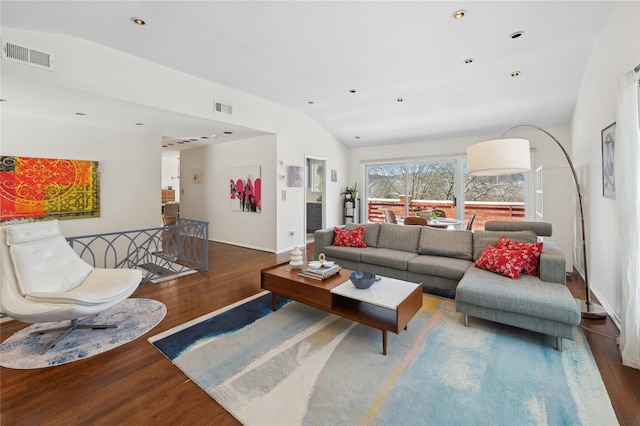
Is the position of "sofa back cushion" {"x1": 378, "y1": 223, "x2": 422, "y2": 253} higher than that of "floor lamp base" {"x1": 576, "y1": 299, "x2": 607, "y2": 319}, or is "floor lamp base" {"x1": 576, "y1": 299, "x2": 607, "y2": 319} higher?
"sofa back cushion" {"x1": 378, "y1": 223, "x2": 422, "y2": 253}

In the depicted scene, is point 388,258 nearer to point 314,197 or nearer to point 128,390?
point 128,390

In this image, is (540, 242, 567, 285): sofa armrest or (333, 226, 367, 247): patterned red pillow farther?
(333, 226, 367, 247): patterned red pillow

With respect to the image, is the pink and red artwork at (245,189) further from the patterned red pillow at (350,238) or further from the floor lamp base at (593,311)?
the floor lamp base at (593,311)

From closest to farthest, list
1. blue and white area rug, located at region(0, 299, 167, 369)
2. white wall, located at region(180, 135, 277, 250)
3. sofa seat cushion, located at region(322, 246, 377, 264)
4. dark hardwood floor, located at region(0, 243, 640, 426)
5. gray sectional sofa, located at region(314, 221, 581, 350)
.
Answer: dark hardwood floor, located at region(0, 243, 640, 426), blue and white area rug, located at region(0, 299, 167, 369), gray sectional sofa, located at region(314, 221, 581, 350), sofa seat cushion, located at region(322, 246, 377, 264), white wall, located at region(180, 135, 277, 250)

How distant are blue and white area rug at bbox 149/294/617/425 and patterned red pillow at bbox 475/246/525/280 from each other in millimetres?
550

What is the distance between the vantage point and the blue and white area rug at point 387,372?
1634 mm

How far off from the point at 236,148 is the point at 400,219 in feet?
13.1

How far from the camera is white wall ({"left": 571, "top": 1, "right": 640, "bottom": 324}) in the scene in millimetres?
2430

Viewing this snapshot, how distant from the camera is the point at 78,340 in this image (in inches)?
95.5

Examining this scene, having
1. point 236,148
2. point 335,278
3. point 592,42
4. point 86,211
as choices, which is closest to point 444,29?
point 592,42

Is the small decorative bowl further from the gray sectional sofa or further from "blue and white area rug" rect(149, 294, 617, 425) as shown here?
the gray sectional sofa

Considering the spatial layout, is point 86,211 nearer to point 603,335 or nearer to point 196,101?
point 196,101

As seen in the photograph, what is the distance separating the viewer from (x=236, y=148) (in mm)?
6484

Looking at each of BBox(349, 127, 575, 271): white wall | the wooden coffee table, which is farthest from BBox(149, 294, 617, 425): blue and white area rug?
BBox(349, 127, 575, 271): white wall
